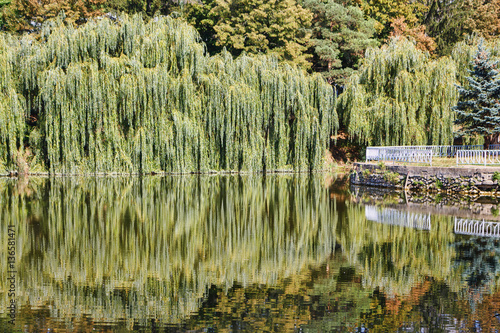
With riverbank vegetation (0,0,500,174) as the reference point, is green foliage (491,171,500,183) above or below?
below

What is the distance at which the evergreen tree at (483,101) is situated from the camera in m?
25.7

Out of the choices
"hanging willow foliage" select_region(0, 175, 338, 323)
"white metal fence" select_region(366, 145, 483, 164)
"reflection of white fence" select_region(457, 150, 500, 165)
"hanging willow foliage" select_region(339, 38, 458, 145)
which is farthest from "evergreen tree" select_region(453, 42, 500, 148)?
"hanging willow foliage" select_region(0, 175, 338, 323)

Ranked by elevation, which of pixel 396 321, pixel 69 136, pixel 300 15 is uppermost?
pixel 300 15

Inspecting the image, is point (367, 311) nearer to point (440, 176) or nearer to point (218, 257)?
point (218, 257)

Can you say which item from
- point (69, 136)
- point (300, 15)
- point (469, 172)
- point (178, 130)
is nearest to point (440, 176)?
point (469, 172)

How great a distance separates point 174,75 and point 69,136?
678cm

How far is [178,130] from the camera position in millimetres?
31891

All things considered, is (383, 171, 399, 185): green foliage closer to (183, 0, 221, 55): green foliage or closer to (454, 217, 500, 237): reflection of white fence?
(454, 217, 500, 237): reflection of white fence

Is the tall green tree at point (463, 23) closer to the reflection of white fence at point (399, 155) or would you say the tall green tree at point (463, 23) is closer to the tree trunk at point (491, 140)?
the tree trunk at point (491, 140)

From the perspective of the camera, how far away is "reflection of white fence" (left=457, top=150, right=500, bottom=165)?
931 inches

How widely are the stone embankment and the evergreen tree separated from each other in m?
3.56

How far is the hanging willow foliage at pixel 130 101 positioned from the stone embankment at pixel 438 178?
30.9 ft

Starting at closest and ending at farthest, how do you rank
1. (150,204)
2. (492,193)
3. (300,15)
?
(150,204) → (492,193) → (300,15)

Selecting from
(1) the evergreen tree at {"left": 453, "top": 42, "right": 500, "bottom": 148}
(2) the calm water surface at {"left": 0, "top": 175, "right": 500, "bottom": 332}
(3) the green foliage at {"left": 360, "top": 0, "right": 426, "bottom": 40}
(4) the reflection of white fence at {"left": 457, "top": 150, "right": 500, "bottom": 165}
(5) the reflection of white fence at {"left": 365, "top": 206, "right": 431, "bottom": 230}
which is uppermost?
(3) the green foliage at {"left": 360, "top": 0, "right": 426, "bottom": 40}
